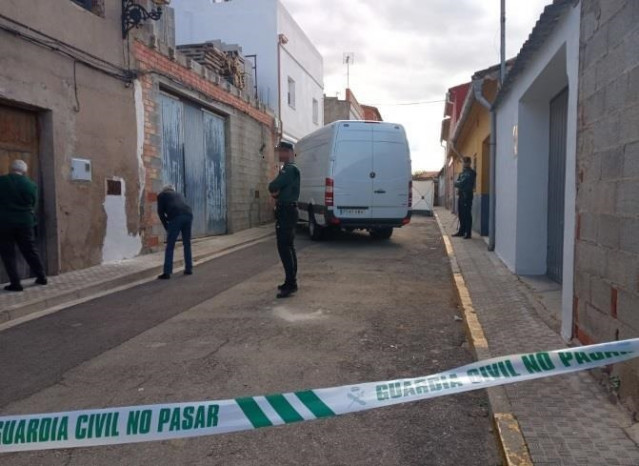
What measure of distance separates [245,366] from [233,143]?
11523mm

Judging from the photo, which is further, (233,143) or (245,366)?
(233,143)

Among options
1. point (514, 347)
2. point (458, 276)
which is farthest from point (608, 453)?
point (458, 276)

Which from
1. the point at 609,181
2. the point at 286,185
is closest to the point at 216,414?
the point at 609,181

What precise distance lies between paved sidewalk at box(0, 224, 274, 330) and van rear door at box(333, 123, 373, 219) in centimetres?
302

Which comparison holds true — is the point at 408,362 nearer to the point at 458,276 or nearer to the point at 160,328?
the point at 160,328

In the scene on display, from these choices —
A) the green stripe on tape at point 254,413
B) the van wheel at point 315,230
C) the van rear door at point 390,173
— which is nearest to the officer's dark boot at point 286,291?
the green stripe on tape at point 254,413

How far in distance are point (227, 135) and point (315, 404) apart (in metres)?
13.2

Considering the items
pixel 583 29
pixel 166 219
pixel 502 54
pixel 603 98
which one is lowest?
pixel 166 219

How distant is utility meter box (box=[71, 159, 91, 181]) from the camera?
8136 millimetres

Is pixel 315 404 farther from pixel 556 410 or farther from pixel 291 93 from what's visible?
pixel 291 93

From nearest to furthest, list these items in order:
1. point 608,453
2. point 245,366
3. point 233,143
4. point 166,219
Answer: point 608,453, point 245,366, point 166,219, point 233,143

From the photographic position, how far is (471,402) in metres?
3.60

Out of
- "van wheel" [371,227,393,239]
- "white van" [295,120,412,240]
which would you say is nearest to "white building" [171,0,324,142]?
"van wheel" [371,227,393,239]

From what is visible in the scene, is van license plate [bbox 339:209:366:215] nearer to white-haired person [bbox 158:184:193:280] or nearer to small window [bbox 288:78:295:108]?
white-haired person [bbox 158:184:193:280]
